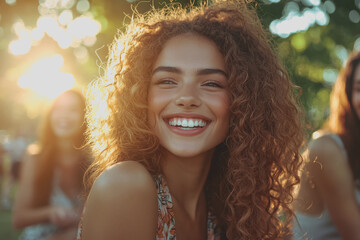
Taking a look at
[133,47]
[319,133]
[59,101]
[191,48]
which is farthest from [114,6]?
[319,133]

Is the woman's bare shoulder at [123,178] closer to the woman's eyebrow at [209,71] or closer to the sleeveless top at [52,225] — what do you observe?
the woman's eyebrow at [209,71]

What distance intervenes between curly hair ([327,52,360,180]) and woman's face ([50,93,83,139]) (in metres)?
2.45

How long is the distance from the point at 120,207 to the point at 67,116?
2.26m

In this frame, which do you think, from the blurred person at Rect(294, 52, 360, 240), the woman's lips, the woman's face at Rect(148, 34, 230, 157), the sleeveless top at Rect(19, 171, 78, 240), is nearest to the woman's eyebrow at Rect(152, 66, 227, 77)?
the woman's face at Rect(148, 34, 230, 157)

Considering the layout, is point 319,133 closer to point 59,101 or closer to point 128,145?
point 128,145

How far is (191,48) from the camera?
84.8 inches

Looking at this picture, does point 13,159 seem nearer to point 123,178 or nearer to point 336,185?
point 336,185

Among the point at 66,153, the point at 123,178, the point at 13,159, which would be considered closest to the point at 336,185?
the point at 123,178

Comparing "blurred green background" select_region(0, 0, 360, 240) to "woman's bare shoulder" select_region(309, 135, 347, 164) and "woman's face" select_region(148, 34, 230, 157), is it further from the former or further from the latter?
"woman's face" select_region(148, 34, 230, 157)

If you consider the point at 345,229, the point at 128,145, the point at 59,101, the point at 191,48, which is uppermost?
the point at 59,101

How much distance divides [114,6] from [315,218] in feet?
8.63

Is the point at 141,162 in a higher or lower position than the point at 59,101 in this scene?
lower

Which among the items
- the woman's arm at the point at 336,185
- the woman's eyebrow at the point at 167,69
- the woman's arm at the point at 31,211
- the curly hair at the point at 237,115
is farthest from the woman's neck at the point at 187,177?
the woman's arm at the point at 31,211

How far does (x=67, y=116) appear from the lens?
3.86 m
